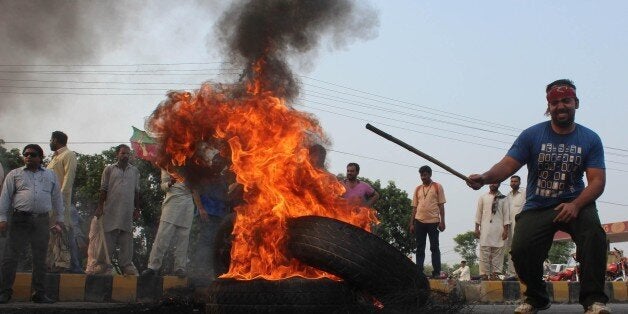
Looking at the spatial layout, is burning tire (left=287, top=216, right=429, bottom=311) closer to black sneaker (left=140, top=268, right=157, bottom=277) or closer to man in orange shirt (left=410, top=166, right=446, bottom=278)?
black sneaker (left=140, top=268, right=157, bottom=277)

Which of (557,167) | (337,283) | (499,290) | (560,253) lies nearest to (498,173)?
(557,167)

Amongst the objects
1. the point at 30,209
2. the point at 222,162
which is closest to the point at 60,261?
the point at 30,209

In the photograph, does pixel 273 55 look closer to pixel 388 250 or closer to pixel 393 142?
pixel 393 142

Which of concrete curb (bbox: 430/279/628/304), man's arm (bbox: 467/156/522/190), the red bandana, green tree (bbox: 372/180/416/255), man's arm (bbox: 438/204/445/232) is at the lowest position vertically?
concrete curb (bbox: 430/279/628/304)

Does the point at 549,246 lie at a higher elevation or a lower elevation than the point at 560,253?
lower

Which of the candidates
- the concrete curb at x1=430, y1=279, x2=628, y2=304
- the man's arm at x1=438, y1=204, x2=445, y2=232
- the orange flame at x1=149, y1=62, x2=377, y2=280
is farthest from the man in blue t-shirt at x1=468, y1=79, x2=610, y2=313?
the man's arm at x1=438, y1=204, x2=445, y2=232

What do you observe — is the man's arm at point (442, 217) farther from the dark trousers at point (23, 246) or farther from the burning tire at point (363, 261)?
the dark trousers at point (23, 246)

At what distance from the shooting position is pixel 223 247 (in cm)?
789

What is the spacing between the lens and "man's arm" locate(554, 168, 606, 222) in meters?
5.66

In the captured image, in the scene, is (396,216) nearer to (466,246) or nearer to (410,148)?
(410,148)

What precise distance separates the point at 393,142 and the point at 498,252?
6767mm

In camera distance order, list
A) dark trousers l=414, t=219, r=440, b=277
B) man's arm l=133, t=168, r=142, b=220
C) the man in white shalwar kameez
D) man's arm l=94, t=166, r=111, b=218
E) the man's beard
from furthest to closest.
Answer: the man in white shalwar kameez → dark trousers l=414, t=219, r=440, b=277 → man's arm l=133, t=168, r=142, b=220 → man's arm l=94, t=166, r=111, b=218 → the man's beard

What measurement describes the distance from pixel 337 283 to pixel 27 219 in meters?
4.32

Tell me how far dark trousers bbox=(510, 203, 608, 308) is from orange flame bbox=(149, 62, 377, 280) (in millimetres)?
1726
